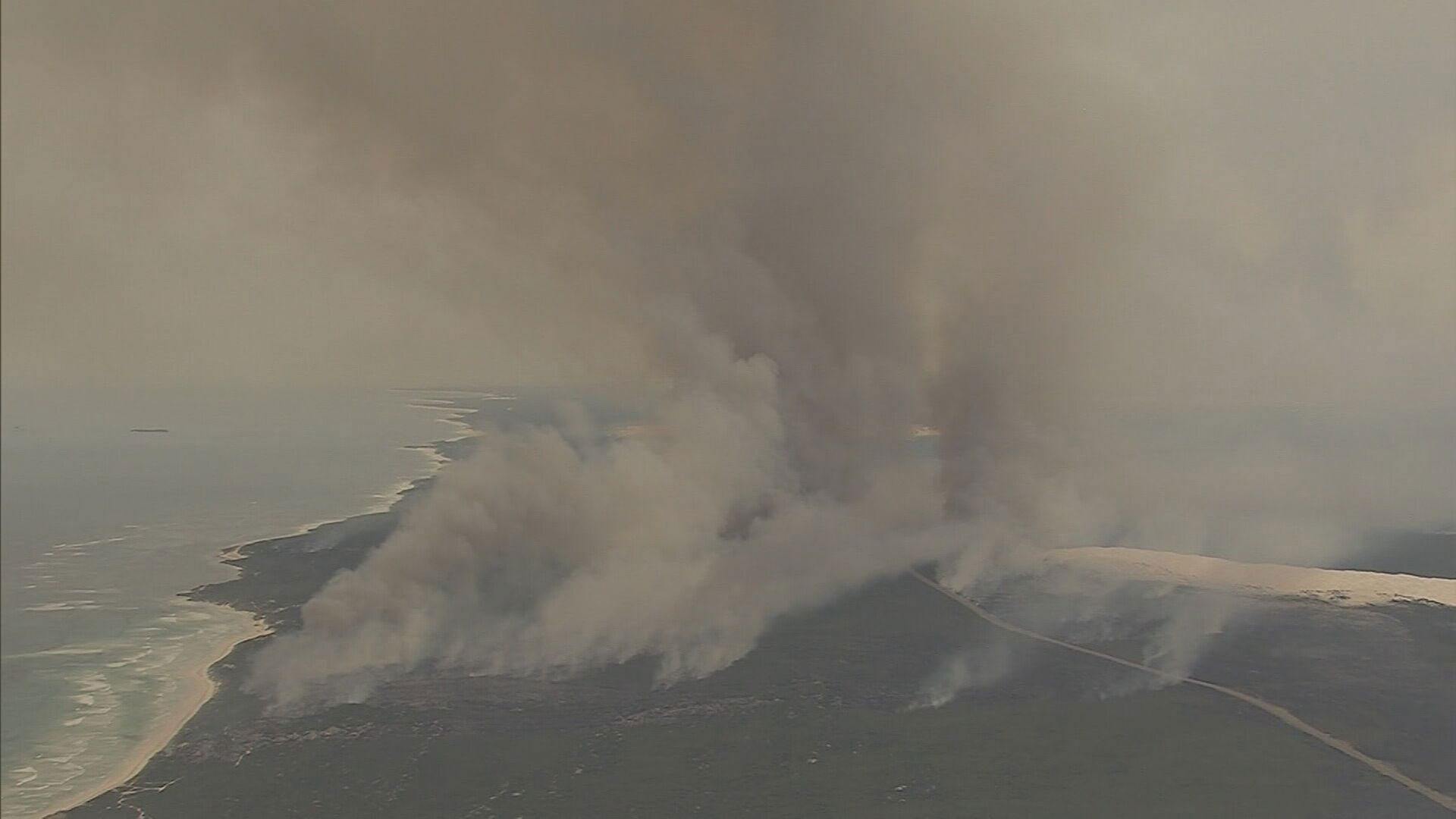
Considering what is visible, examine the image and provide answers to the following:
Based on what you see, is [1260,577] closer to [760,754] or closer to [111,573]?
[760,754]

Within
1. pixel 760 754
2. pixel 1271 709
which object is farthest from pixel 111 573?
pixel 1271 709

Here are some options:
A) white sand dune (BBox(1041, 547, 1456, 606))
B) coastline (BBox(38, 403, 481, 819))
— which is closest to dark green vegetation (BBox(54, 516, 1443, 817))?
coastline (BBox(38, 403, 481, 819))

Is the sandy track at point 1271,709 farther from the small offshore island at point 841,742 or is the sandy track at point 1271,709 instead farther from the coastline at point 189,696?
the coastline at point 189,696

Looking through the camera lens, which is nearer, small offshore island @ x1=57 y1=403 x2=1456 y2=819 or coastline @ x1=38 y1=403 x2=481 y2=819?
coastline @ x1=38 y1=403 x2=481 y2=819

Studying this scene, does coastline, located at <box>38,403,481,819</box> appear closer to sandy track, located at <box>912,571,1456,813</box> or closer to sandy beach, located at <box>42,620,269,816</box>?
sandy beach, located at <box>42,620,269,816</box>

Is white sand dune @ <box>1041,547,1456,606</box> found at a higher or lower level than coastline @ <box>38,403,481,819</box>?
higher

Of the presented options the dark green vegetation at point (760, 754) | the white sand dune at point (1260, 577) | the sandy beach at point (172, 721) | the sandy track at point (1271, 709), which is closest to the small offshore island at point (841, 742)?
the dark green vegetation at point (760, 754)

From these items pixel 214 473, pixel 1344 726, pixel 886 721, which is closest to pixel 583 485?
pixel 886 721

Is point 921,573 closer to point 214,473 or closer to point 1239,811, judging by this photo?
point 1239,811
